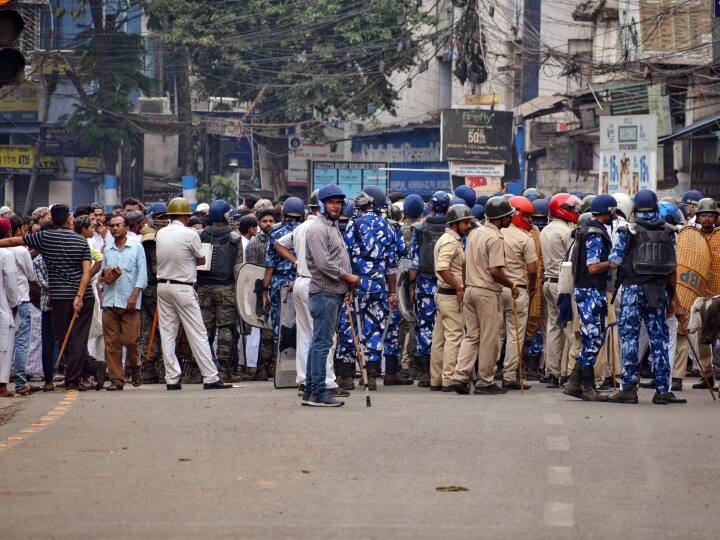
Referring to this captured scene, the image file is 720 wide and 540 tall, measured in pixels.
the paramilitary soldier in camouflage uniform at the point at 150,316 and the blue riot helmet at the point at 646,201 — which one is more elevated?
the blue riot helmet at the point at 646,201

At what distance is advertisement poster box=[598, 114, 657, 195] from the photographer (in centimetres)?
2430

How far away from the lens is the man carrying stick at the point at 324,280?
12.7 m

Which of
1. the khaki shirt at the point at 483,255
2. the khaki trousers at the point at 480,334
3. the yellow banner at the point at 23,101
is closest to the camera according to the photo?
the khaki shirt at the point at 483,255

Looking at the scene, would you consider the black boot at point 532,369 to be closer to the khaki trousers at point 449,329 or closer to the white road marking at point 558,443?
the khaki trousers at point 449,329

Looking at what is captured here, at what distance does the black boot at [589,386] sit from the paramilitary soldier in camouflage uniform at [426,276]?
2022 millimetres

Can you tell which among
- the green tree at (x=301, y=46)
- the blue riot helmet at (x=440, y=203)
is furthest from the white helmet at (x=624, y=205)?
the green tree at (x=301, y=46)

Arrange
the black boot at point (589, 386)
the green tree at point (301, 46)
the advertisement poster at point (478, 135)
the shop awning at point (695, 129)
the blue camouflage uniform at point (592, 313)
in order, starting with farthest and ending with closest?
the green tree at point (301, 46) < the advertisement poster at point (478, 135) < the shop awning at point (695, 129) < the black boot at point (589, 386) < the blue camouflage uniform at point (592, 313)

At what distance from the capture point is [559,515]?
7871mm

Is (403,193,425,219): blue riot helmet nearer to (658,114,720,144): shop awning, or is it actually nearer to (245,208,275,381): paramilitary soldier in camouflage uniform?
(245,208,275,381): paramilitary soldier in camouflage uniform

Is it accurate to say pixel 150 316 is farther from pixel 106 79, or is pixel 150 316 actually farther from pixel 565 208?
pixel 106 79

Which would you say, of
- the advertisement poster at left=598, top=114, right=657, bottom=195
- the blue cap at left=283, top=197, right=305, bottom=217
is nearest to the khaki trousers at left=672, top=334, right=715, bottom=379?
the blue cap at left=283, top=197, right=305, bottom=217

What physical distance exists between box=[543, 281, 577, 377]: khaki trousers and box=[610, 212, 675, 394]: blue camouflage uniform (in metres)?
1.92

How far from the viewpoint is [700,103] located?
101ft

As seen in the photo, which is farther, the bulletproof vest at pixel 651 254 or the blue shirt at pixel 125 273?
the blue shirt at pixel 125 273
